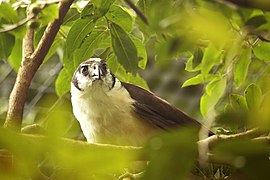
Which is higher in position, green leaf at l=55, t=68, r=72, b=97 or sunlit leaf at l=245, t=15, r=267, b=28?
sunlit leaf at l=245, t=15, r=267, b=28

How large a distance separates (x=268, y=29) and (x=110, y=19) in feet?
1.14

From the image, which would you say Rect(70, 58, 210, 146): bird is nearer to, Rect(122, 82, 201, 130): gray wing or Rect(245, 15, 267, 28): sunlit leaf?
Rect(122, 82, 201, 130): gray wing

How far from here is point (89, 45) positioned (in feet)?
2.17

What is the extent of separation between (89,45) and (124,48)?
70 mm

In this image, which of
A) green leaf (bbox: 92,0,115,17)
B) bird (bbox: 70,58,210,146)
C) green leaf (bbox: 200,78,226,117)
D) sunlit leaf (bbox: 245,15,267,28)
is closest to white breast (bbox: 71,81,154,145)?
bird (bbox: 70,58,210,146)

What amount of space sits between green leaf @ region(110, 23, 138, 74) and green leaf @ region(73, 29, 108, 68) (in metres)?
0.03

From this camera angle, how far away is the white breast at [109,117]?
78 cm

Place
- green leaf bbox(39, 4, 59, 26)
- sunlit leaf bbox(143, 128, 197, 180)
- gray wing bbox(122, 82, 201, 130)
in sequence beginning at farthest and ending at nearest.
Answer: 1. gray wing bbox(122, 82, 201, 130)
2. green leaf bbox(39, 4, 59, 26)
3. sunlit leaf bbox(143, 128, 197, 180)

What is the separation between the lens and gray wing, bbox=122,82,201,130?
84 cm

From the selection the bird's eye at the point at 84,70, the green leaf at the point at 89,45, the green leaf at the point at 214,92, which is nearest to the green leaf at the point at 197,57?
the green leaf at the point at 214,92

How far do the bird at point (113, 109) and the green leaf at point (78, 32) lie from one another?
0.16 meters

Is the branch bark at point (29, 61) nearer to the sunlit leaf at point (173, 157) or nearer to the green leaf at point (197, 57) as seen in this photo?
the green leaf at point (197, 57)

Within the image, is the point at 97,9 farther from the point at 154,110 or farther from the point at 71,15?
the point at 154,110

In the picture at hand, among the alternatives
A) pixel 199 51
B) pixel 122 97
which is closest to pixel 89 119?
pixel 122 97
